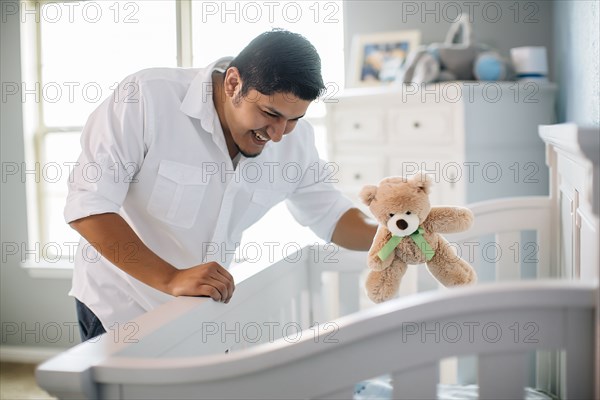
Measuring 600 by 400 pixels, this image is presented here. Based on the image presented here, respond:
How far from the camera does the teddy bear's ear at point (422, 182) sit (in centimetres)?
126

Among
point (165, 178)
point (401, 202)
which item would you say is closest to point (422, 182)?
point (401, 202)

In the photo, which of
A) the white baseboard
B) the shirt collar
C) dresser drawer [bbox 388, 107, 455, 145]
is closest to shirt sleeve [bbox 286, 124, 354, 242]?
the shirt collar

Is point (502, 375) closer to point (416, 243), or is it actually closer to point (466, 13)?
point (416, 243)

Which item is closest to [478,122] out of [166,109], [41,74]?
[166,109]

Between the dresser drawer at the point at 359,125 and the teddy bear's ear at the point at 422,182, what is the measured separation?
1.15m

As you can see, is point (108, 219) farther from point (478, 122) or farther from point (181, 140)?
point (478, 122)

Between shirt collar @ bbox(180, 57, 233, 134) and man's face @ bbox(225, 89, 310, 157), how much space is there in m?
0.04

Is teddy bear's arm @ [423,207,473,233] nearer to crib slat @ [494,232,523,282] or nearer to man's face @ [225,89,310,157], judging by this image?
man's face @ [225,89,310,157]

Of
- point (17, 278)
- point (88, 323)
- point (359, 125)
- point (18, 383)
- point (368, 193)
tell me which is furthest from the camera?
point (17, 278)

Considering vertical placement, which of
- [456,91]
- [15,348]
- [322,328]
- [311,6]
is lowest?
[15,348]

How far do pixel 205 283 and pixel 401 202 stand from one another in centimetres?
38

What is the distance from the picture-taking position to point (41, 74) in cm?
332

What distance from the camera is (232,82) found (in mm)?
1433

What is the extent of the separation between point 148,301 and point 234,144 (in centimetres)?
40
